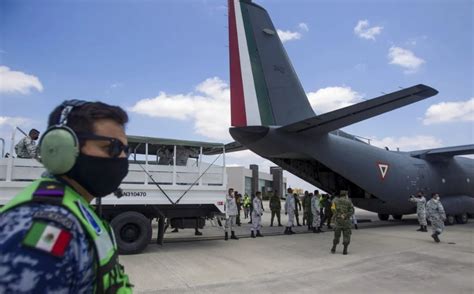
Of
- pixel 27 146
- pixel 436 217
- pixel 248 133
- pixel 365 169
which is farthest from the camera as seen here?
pixel 365 169

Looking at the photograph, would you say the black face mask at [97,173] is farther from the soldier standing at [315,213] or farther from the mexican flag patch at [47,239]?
Answer: the soldier standing at [315,213]

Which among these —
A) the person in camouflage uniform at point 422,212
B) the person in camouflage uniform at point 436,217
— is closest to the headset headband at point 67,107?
the person in camouflage uniform at point 436,217

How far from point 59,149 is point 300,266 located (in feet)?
22.7

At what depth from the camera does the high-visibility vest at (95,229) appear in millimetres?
1225

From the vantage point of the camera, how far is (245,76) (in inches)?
452

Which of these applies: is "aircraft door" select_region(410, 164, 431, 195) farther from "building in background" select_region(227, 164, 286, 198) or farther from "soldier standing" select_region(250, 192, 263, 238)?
"building in background" select_region(227, 164, 286, 198)

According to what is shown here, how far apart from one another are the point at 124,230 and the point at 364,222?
41.7 ft

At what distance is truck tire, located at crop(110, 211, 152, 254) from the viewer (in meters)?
8.26

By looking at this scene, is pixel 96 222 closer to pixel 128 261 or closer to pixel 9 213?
pixel 9 213

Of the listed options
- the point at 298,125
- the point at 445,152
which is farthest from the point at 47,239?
the point at 445,152

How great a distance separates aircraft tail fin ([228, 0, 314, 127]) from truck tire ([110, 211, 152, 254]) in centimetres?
437

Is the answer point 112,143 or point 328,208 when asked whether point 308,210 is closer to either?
point 328,208

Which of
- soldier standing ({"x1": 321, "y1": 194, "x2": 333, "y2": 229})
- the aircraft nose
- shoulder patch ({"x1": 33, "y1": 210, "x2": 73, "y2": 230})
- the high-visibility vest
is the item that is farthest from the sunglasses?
soldier standing ({"x1": 321, "y1": 194, "x2": 333, "y2": 229})

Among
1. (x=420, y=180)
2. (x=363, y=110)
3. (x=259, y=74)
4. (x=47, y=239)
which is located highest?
(x=259, y=74)
